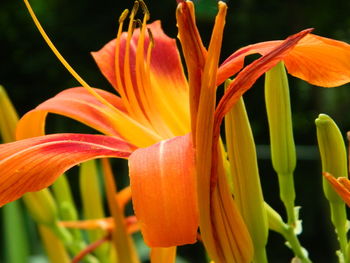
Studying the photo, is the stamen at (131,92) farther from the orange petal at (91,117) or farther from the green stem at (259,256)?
the green stem at (259,256)

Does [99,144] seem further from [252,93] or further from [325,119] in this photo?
[252,93]

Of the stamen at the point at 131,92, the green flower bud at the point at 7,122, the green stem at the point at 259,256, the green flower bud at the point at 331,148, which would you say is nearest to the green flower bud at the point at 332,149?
the green flower bud at the point at 331,148

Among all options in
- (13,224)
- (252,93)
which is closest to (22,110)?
(252,93)

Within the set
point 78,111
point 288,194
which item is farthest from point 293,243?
point 78,111

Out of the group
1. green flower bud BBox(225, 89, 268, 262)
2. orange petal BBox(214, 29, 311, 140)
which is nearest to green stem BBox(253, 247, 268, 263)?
green flower bud BBox(225, 89, 268, 262)

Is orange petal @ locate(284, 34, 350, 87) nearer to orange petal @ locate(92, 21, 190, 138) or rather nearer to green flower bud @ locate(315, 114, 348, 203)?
green flower bud @ locate(315, 114, 348, 203)

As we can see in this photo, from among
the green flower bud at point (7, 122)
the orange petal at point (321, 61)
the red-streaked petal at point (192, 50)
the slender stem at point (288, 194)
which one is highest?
the red-streaked petal at point (192, 50)
